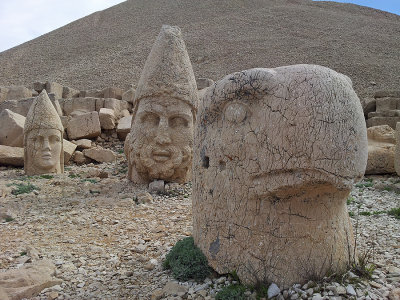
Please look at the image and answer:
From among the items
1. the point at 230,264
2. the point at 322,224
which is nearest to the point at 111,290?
the point at 230,264

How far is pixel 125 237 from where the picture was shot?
13.4 feet

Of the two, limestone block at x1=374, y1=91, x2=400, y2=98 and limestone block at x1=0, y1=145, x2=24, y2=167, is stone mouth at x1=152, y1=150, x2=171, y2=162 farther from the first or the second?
limestone block at x1=374, y1=91, x2=400, y2=98

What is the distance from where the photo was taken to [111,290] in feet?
9.41

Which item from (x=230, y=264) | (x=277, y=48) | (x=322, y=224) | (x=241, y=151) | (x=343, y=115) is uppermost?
(x=277, y=48)

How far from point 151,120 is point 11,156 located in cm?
511

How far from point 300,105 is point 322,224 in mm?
816

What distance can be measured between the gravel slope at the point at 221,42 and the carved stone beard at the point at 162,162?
44.7ft

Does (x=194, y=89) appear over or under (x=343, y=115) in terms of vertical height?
over

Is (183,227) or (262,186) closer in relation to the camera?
(262,186)

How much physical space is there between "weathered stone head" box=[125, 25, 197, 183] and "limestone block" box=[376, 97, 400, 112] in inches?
327

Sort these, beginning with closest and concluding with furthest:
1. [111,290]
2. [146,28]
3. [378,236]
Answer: [111,290] < [378,236] < [146,28]

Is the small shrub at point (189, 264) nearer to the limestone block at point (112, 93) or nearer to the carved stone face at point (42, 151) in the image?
the carved stone face at point (42, 151)

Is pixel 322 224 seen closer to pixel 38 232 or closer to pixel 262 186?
pixel 262 186

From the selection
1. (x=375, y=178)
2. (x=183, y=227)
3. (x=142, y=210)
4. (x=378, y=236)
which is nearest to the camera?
(x=378, y=236)
